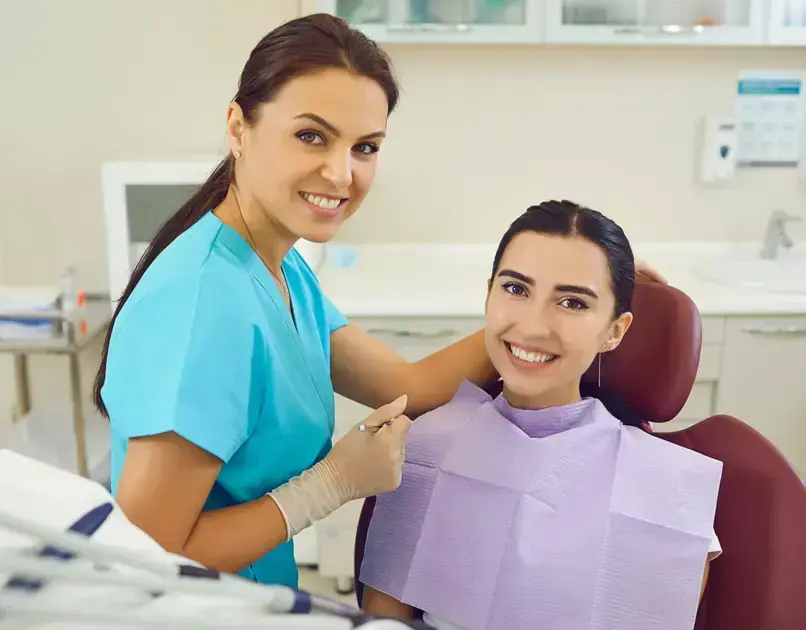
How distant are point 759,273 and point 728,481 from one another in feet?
4.96

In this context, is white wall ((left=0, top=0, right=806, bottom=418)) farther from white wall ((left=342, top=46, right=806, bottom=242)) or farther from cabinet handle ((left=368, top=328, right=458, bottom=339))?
cabinet handle ((left=368, top=328, right=458, bottom=339))

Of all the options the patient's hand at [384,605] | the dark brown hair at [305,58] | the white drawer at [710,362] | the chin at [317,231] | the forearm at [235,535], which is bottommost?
the patient's hand at [384,605]

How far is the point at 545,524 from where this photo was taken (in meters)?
1.20

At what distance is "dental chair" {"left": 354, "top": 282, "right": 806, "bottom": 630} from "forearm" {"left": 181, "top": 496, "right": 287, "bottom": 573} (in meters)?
0.31

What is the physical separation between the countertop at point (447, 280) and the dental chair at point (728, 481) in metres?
0.87

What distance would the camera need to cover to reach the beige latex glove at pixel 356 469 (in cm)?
110

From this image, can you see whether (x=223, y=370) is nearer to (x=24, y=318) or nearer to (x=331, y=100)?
(x=331, y=100)

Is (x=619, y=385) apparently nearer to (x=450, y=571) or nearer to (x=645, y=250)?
(x=450, y=571)

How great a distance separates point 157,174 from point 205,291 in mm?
1355

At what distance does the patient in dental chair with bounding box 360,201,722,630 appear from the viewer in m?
1.13

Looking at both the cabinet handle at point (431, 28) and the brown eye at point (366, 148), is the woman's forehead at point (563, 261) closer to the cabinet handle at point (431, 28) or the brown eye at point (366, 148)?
the brown eye at point (366, 148)

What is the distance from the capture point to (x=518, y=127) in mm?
2650

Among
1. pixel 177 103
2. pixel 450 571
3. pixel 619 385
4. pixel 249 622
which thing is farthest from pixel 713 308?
pixel 249 622

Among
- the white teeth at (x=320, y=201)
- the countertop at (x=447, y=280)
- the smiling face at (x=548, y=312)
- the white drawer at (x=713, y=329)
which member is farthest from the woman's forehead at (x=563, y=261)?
the white drawer at (x=713, y=329)
